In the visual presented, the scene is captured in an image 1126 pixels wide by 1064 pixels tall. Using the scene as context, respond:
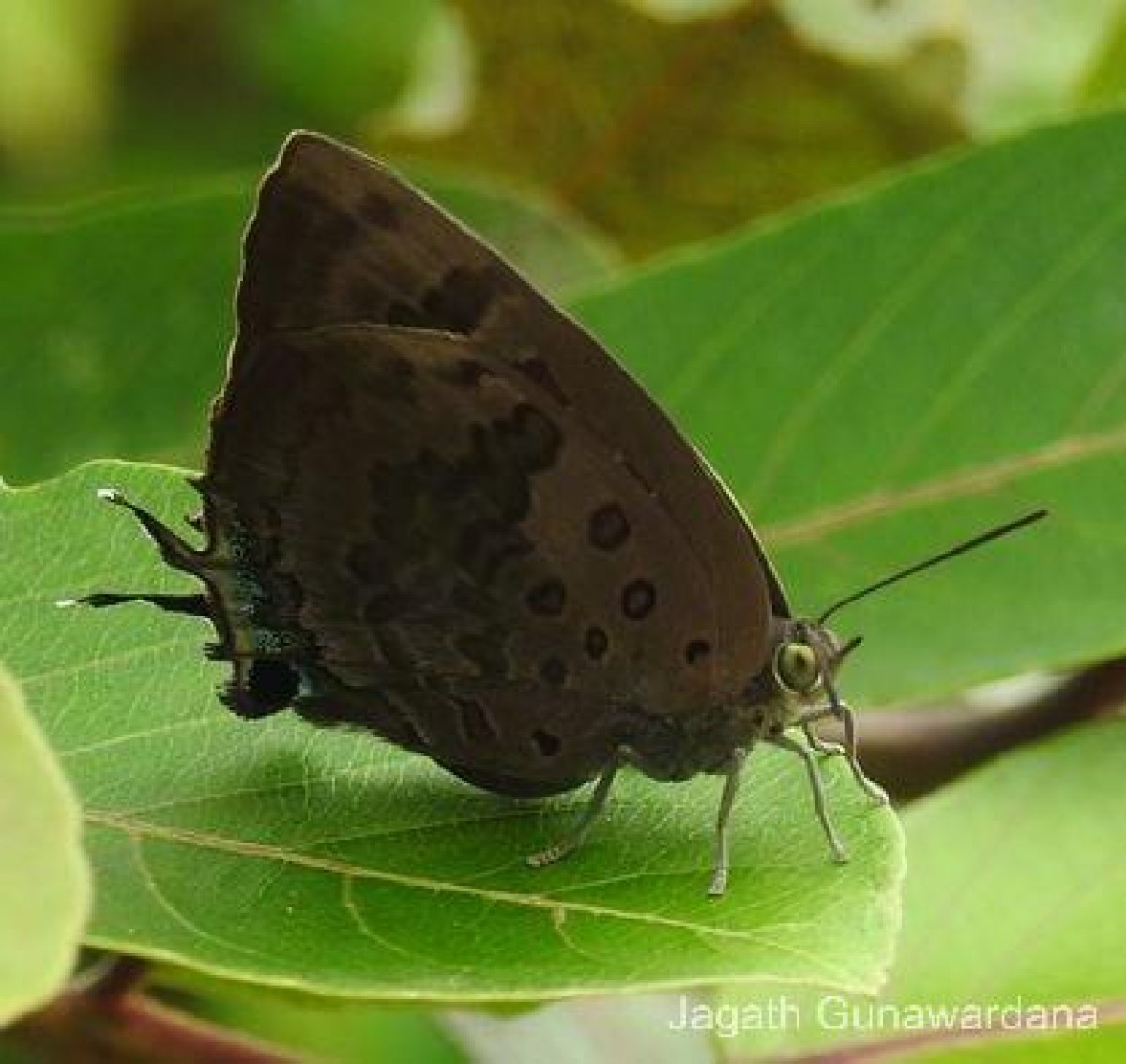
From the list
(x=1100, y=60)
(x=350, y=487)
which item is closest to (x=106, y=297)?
(x=350, y=487)

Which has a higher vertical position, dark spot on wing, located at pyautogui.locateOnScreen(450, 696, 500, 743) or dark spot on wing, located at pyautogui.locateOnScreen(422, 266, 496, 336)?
dark spot on wing, located at pyautogui.locateOnScreen(422, 266, 496, 336)

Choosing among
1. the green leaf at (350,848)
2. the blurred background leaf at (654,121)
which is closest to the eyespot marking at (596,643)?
the green leaf at (350,848)

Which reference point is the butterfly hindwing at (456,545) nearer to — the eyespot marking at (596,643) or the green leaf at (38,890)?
the eyespot marking at (596,643)

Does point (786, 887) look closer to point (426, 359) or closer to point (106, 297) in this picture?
point (426, 359)

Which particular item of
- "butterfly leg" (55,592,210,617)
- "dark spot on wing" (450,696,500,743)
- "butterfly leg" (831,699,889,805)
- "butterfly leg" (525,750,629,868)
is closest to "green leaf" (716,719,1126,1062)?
"butterfly leg" (831,699,889,805)

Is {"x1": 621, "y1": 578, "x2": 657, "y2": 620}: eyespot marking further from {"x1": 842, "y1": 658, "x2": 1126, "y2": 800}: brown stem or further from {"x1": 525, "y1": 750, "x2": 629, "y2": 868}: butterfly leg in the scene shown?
{"x1": 842, "y1": 658, "x2": 1126, "y2": 800}: brown stem
